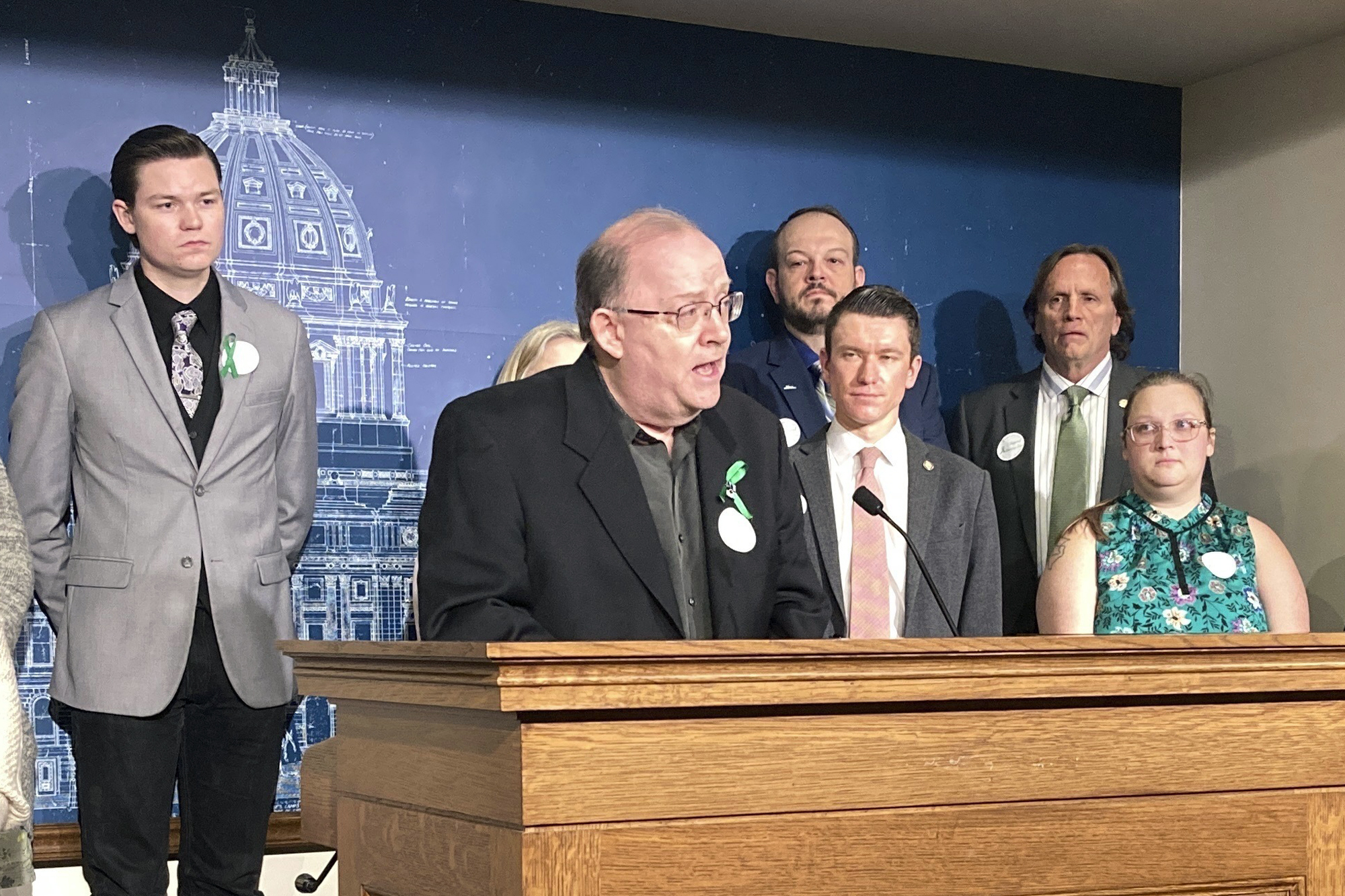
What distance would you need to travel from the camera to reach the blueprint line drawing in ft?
15.2

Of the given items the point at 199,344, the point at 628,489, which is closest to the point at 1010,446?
the point at 199,344

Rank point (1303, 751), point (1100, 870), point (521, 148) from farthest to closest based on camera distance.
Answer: point (521, 148)
point (1303, 751)
point (1100, 870)

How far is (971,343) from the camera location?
568cm

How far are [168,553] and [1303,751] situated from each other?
2.58 m

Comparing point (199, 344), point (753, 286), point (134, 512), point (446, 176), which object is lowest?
point (134, 512)

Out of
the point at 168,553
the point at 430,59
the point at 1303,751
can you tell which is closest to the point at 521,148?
the point at 430,59

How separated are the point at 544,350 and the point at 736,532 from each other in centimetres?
173

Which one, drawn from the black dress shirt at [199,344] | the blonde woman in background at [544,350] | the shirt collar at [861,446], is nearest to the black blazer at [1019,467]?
the shirt collar at [861,446]

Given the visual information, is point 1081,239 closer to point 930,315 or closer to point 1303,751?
point 930,315

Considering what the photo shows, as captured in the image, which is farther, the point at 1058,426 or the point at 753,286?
the point at 753,286

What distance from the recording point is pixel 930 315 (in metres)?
5.62

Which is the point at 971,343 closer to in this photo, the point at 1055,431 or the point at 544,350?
the point at 1055,431

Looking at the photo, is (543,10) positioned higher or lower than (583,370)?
higher

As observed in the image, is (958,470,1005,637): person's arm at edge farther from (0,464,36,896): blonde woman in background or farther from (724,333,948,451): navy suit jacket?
(0,464,36,896): blonde woman in background
